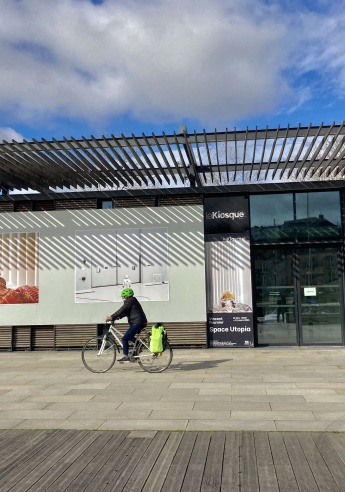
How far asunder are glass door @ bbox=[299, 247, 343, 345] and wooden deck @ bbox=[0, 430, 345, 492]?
277 inches

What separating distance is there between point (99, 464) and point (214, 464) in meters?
1.05

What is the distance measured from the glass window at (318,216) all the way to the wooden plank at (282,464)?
762cm

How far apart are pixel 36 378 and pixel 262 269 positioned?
629cm

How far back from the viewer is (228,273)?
38.3 ft

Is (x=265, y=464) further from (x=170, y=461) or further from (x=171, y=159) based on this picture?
(x=171, y=159)

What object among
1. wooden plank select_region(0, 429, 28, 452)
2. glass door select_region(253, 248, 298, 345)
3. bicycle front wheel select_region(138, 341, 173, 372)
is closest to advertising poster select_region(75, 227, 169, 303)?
glass door select_region(253, 248, 298, 345)

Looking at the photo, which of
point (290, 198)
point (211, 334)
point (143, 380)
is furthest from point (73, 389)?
point (290, 198)

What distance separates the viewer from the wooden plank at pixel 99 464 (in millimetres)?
3686

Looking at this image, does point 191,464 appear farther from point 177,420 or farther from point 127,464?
point 177,420

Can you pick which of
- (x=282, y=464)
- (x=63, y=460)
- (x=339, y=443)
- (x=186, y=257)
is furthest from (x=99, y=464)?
(x=186, y=257)

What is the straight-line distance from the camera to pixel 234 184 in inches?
463

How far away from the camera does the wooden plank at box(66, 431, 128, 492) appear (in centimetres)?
369

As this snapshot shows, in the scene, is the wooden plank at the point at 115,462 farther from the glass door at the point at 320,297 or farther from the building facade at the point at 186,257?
the glass door at the point at 320,297

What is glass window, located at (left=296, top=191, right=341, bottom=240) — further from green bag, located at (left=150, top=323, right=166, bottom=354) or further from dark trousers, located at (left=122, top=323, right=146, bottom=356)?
dark trousers, located at (left=122, top=323, right=146, bottom=356)
